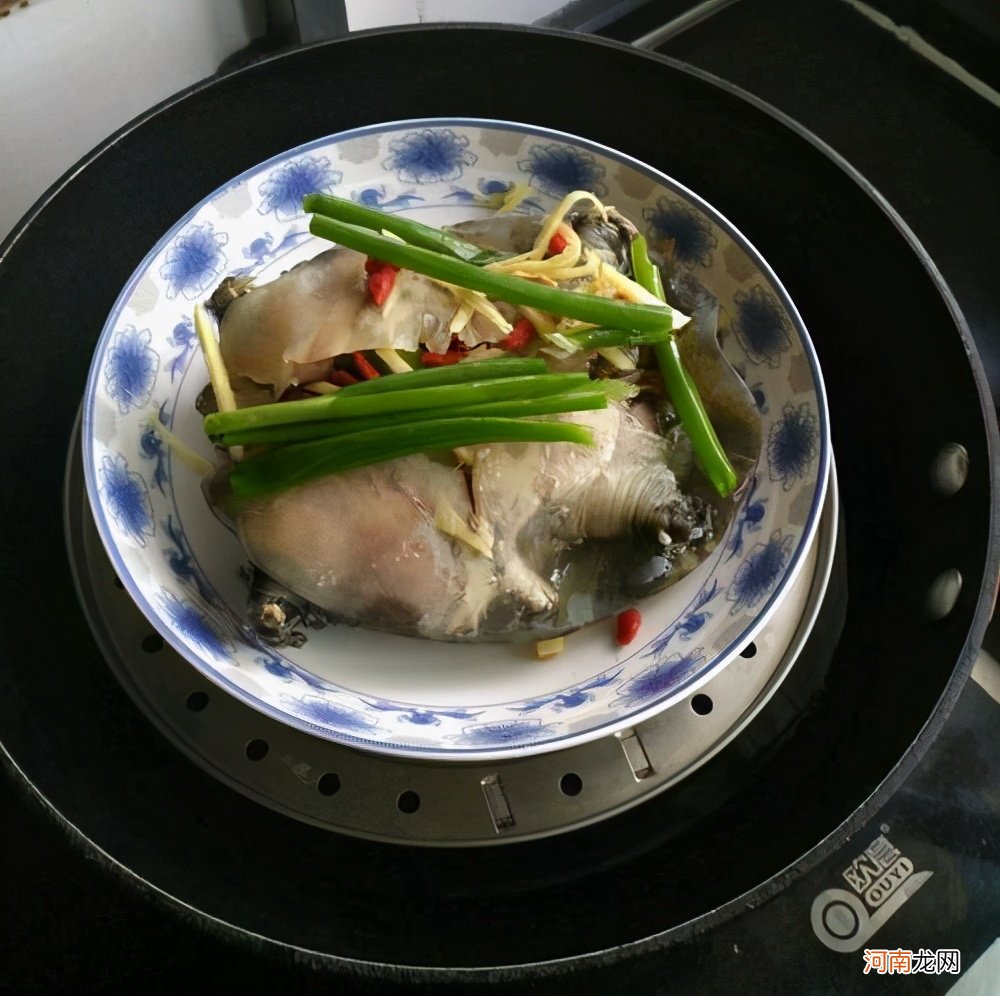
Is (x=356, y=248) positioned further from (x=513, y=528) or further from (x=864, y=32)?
(x=864, y=32)

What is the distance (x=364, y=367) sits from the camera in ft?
3.41

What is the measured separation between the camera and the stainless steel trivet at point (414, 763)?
38.6 inches

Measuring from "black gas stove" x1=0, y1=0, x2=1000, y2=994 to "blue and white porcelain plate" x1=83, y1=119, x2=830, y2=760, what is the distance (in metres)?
0.14

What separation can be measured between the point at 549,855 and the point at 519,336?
632 mm

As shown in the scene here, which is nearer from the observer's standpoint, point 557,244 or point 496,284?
point 496,284

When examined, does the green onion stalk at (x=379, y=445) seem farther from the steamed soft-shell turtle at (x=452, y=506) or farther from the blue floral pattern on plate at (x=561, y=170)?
the blue floral pattern on plate at (x=561, y=170)

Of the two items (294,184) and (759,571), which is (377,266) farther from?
(759,571)

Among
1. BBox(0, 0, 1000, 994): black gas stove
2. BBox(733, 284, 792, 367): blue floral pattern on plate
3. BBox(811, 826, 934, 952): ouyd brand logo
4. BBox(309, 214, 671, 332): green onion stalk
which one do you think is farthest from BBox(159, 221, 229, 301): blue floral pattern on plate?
BBox(811, 826, 934, 952): ouyd brand logo

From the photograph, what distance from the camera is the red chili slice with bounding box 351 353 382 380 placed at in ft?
3.41

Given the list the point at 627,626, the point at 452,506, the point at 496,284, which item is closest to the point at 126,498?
the point at 452,506

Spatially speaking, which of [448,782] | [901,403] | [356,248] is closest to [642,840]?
[448,782]

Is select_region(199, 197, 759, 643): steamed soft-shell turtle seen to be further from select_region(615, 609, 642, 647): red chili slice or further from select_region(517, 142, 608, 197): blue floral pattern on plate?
select_region(517, 142, 608, 197): blue floral pattern on plate

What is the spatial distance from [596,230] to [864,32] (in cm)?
124

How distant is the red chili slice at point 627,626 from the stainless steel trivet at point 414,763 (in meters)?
0.10
